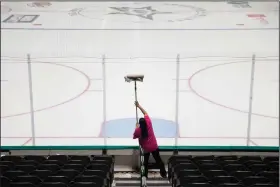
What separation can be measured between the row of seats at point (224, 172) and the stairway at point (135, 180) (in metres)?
0.31

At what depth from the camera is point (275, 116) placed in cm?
798

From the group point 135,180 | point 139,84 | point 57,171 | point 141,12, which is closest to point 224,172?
point 135,180

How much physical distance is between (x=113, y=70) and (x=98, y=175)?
20.4ft

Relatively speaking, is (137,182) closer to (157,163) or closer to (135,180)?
(135,180)

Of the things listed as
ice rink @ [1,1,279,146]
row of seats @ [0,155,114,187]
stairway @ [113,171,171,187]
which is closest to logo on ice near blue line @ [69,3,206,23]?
ice rink @ [1,1,279,146]

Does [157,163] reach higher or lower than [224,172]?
lower

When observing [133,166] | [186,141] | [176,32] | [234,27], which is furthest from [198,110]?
[234,27]

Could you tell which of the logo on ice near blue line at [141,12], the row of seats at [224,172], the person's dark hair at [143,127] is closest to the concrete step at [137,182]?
the row of seats at [224,172]

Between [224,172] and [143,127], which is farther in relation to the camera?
[143,127]

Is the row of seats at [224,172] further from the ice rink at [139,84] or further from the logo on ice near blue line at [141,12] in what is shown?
the logo on ice near blue line at [141,12]

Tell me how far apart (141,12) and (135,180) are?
1433cm

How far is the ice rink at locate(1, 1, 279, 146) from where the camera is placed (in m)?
7.38

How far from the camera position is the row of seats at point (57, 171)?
160 inches

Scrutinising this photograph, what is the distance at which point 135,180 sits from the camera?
209 inches
